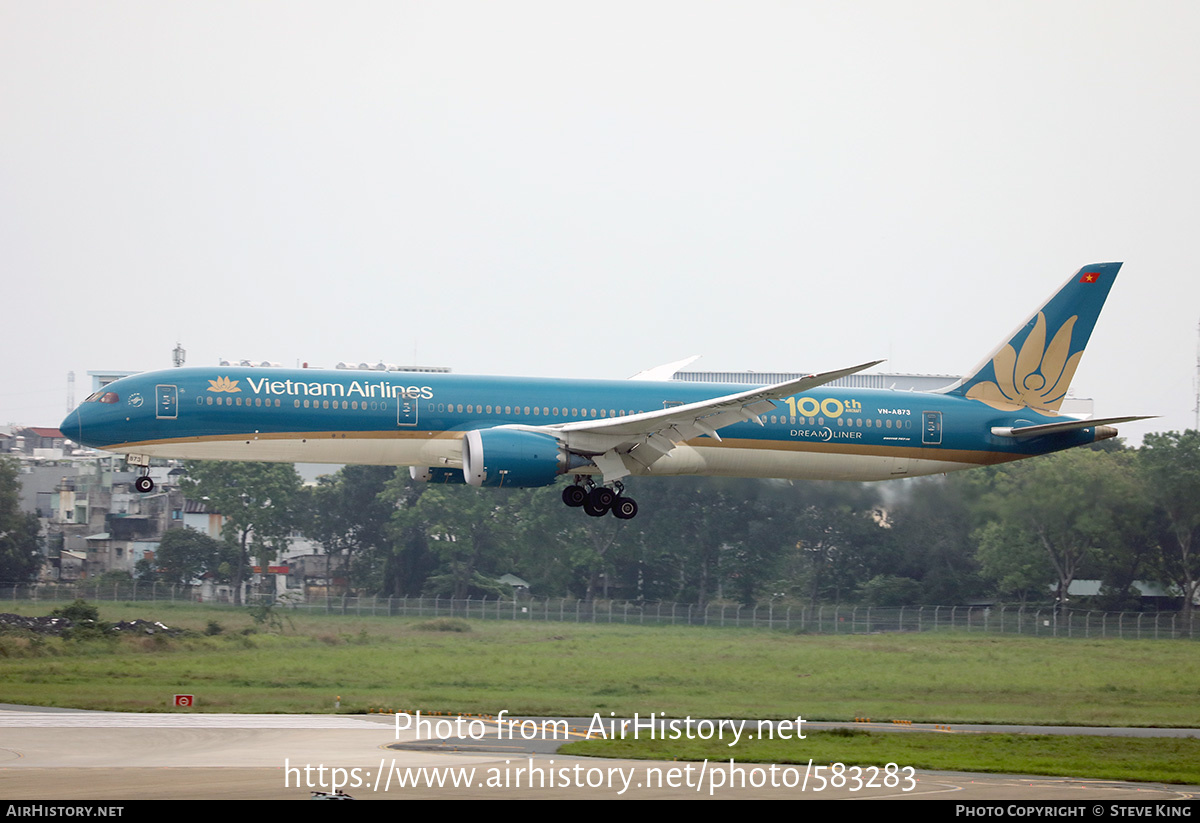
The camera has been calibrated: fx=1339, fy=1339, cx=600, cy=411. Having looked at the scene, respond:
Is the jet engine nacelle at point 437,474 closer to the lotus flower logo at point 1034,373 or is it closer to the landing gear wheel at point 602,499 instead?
the landing gear wheel at point 602,499

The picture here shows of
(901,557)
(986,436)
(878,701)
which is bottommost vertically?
(878,701)

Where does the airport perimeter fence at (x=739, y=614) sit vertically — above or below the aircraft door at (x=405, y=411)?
below

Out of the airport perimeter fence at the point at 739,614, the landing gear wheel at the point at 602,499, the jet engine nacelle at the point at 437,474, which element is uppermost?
the jet engine nacelle at the point at 437,474

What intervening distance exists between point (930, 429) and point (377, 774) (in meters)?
21.6

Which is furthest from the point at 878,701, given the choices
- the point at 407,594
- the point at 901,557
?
the point at 407,594

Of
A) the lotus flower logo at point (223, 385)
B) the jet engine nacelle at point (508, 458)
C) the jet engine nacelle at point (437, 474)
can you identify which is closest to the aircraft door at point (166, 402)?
the lotus flower logo at point (223, 385)

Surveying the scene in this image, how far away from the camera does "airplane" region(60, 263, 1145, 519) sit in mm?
36875

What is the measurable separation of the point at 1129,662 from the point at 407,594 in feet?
126

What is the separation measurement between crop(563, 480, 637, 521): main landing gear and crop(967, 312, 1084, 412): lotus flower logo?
12230mm

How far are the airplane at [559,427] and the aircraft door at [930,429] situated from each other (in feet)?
0.23

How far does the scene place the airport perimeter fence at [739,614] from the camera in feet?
193

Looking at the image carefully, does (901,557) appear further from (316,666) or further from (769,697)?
(316,666)

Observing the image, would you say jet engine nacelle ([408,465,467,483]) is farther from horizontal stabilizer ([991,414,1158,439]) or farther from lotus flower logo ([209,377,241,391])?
horizontal stabilizer ([991,414,1158,439])

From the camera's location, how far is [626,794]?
25.8 m
